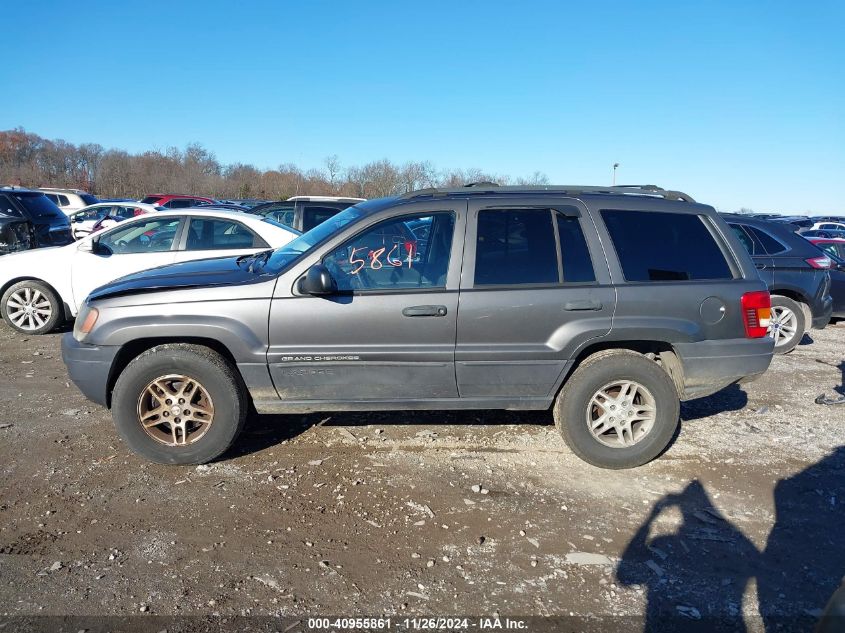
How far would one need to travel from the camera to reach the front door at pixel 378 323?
13.4 ft

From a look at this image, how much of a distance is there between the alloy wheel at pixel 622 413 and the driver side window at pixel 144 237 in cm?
578

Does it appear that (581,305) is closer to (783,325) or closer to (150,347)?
(150,347)

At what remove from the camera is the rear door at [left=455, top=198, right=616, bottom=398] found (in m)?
4.16

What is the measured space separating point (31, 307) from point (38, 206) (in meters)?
5.23

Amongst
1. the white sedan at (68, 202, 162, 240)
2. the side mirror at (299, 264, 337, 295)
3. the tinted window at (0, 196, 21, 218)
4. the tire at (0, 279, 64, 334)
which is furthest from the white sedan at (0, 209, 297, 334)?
the white sedan at (68, 202, 162, 240)

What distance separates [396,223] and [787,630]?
315cm

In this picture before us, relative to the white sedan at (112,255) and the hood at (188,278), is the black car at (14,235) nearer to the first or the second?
the white sedan at (112,255)

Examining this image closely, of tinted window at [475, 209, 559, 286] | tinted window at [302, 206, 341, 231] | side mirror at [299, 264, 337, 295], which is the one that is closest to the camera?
side mirror at [299, 264, 337, 295]

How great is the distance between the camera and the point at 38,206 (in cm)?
1193

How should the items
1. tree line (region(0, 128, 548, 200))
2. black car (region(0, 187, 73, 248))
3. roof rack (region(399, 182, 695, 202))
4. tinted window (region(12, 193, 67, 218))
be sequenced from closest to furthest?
roof rack (region(399, 182, 695, 202))
black car (region(0, 187, 73, 248))
tinted window (region(12, 193, 67, 218))
tree line (region(0, 128, 548, 200))

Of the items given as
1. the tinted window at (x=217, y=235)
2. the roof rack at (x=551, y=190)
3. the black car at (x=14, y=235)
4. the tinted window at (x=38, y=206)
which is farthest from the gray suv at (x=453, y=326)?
the tinted window at (x=38, y=206)

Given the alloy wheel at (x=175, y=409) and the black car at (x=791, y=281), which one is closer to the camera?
the alloy wheel at (x=175, y=409)

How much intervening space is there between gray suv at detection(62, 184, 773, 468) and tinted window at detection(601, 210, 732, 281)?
1cm

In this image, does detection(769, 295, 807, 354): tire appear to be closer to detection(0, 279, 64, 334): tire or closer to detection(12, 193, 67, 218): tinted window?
detection(0, 279, 64, 334): tire
